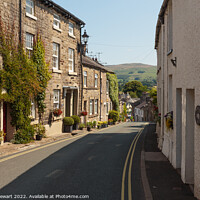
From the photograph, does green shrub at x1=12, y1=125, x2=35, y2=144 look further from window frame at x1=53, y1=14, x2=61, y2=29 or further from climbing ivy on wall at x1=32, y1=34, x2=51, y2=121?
window frame at x1=53, y1=14, x2=61, y2=29

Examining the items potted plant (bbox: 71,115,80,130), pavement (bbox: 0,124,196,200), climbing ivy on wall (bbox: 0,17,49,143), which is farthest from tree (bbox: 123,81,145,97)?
pavement (bbox: 0,124,196,200)

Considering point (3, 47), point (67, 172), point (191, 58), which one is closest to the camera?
point (191, 58)

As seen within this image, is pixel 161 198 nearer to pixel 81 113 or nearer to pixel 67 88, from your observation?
pixel 67 88

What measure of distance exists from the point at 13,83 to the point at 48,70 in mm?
5124

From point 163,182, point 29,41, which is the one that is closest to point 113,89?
point 29,41

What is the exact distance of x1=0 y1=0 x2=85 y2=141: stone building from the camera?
1581 cm

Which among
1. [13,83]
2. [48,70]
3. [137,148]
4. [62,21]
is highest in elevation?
[62,21]

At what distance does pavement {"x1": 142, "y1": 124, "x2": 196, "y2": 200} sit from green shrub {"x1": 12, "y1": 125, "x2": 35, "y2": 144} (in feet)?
24.4

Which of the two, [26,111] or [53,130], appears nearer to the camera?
[26,111]

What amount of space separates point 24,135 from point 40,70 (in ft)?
16.2

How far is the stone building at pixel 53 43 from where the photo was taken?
1581cm

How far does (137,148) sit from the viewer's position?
15.6 m

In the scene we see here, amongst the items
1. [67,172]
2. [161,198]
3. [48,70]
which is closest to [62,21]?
[48,70]

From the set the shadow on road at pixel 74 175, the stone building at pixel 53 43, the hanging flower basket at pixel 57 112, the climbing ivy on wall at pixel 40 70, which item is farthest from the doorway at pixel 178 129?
the hanging flower basket at pixel 57 112
